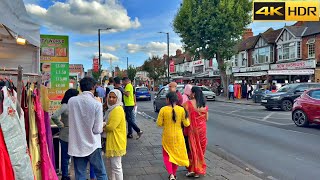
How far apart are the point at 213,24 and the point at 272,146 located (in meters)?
23.9

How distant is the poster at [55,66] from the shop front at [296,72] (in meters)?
27.2

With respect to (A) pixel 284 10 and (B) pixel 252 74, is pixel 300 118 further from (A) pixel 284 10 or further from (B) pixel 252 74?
(B) pixel 252 74

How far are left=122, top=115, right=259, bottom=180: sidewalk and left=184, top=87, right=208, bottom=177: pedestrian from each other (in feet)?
0.76

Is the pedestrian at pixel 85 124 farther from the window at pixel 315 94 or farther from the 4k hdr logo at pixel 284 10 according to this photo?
the 4k hdr logo at pixel 284 10

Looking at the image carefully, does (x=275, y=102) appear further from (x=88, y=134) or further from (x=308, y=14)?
(x=88, y=134)

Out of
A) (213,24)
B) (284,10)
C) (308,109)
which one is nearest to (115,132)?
(308,109)

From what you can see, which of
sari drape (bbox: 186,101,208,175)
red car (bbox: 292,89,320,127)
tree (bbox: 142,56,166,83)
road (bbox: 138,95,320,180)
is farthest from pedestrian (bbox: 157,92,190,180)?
tree (bbox: 142,56,166,83)

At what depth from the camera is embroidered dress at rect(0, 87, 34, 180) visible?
8.90ft

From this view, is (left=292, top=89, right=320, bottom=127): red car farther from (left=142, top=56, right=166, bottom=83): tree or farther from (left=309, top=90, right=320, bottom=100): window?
(left=142, top=56, right=166, bottom=83): tree

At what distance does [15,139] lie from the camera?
2.78 meters

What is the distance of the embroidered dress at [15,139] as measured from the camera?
271cm

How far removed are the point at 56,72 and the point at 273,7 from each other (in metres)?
11.3

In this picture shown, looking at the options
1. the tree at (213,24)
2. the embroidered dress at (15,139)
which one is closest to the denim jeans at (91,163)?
the embroidered dress at (15,139)

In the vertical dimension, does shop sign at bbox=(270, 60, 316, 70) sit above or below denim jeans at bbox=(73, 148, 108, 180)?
above
